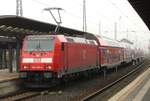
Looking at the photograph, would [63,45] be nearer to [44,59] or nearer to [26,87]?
[44,59]

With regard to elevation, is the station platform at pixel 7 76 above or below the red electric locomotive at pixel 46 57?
below

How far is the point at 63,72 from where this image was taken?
19906 mm

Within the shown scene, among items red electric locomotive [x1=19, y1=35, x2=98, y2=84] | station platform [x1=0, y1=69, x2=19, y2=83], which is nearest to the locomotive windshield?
red electric locomotive [x1=19, y1=35, x2=98, y2=84]

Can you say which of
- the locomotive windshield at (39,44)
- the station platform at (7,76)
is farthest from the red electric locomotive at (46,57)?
the station platform at (7,76)

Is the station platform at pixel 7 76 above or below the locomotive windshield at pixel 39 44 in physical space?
below

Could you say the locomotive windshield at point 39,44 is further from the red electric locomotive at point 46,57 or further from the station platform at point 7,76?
the station platform at point 7,76

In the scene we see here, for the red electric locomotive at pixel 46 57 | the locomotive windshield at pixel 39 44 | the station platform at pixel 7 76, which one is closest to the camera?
the red electric locomotive at pixel 46 57

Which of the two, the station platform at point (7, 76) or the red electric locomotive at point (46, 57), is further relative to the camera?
the station platform at point (7, 76)

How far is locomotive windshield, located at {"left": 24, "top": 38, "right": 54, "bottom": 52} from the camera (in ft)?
64.6

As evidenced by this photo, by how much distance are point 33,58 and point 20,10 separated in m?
8.79

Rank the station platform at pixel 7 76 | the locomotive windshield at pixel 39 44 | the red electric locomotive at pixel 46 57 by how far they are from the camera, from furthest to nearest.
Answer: the station platform at pixel 7 76
the locomotive windshield at pixel 39 44
the red electric locomotive at pixel 46 57

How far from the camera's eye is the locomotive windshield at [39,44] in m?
19.7

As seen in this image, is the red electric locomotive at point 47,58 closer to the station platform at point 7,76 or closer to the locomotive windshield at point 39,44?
the locomotive windshield at point 39,44

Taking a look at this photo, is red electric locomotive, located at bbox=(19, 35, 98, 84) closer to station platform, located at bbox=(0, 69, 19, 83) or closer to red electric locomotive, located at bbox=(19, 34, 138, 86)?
red electric locomotive, located at bbox=(19, 34, 138, 86)
